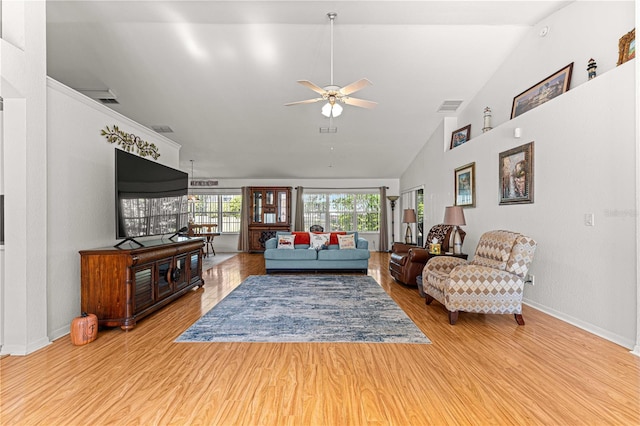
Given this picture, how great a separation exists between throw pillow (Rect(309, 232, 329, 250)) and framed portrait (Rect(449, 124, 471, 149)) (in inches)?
125

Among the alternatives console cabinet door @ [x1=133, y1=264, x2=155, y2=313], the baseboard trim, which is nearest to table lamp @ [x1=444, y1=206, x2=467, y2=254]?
the baseboard trim

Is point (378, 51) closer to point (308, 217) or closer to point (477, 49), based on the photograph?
point (477, 49)

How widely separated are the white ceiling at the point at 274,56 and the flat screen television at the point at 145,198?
5.72 ft

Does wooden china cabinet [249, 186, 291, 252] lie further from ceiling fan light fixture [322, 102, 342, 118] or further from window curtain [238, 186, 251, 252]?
ceiling fan light fixture [322, 102, 342, 118]

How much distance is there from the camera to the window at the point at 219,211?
32.4 ft

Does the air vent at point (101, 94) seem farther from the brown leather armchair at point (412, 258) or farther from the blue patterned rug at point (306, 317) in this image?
the brown leather armchair at point (412, 258)

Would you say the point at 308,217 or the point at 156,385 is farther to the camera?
the point at 308,217

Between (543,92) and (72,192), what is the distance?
5532 millimetres

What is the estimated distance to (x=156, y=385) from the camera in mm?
1961

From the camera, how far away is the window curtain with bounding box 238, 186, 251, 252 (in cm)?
937

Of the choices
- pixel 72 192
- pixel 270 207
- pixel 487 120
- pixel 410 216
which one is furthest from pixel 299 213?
pixel 72 192

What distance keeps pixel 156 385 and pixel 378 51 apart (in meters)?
4.66

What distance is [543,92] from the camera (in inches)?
149

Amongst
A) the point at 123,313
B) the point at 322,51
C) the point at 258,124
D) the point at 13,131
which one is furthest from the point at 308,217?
the point at 13,131
